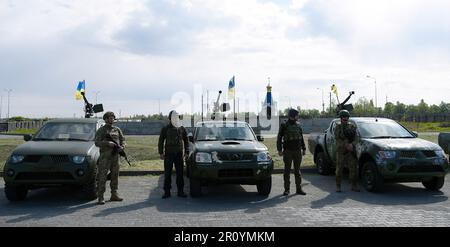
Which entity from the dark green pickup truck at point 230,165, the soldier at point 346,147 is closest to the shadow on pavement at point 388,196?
the soldier at point 346,147

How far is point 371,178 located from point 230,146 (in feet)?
10.9

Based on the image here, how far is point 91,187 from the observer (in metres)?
8.35

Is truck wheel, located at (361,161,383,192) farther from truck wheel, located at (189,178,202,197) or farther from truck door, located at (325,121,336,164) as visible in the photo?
truck wheel, located at (189,178,202,197)

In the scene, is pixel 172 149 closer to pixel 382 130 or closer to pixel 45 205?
pixel 45 205

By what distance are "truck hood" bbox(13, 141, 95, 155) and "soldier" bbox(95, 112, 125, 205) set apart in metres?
0.34

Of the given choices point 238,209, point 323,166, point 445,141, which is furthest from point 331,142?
point 445,141

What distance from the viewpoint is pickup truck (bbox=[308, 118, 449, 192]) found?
Answer: 8.76m

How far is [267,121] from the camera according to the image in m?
51.5

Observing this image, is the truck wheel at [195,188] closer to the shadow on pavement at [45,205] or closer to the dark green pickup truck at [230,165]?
the dark green pickup truck at [230,165]

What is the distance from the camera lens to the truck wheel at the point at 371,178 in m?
9.03

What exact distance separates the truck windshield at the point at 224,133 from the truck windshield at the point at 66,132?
2518 millimetres

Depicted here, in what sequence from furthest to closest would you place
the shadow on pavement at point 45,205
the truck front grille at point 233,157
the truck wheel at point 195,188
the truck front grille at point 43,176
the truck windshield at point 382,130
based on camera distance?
1. the truck windshield at point 382,130
2. the truck wheel at point 195,188
3. the truck front grille at point 233,157
4. the truck front grille at point 43,176
5. the shadow on pavement at point 45,205

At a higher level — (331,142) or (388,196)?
(331,142)
